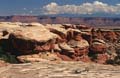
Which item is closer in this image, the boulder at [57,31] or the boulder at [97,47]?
the boulder at [57,31]

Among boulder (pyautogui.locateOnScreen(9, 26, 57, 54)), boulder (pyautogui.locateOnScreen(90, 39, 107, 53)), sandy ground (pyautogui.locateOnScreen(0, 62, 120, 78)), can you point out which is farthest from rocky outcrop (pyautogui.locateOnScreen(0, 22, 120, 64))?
sandy ground (pyautogui.locateOnScreen(0, 62, 120, 78))

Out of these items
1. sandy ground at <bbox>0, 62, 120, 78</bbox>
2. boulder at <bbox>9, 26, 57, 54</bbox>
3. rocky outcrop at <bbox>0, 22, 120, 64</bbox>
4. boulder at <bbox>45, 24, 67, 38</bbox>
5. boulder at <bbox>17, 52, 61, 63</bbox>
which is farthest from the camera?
boulder at <bbox>45, 24, 67, 38</bbox>

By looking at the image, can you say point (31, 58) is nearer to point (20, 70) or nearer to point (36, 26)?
point (36, 26)

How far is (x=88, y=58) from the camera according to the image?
1919 inches

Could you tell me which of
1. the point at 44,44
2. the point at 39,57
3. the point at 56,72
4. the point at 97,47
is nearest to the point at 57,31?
the point at 44,44

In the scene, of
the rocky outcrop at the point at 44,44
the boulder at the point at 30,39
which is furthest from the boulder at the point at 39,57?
the boulder at the point at 30,39

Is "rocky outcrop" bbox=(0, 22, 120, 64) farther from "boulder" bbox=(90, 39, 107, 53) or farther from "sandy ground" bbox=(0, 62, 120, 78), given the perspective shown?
"sandy ground" bbox=(0, 62, 120, 78)

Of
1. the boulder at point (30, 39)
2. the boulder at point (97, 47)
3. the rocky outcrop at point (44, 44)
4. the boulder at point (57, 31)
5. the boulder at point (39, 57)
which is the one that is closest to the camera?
the boulder at point (39, 57)

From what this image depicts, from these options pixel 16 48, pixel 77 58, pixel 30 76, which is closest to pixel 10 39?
pixel 16 48

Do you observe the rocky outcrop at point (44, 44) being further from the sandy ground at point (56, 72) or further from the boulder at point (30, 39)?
the sandy ground at point (56, 72)

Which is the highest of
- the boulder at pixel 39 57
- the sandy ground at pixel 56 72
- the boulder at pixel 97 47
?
the sandy ground at pixel 56 72

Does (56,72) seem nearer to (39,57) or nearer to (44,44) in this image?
(39,57)

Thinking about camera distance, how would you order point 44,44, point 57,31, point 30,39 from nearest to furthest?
point 30,39 → point 44,44 → point 57,31

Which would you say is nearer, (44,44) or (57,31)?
(44,44)
